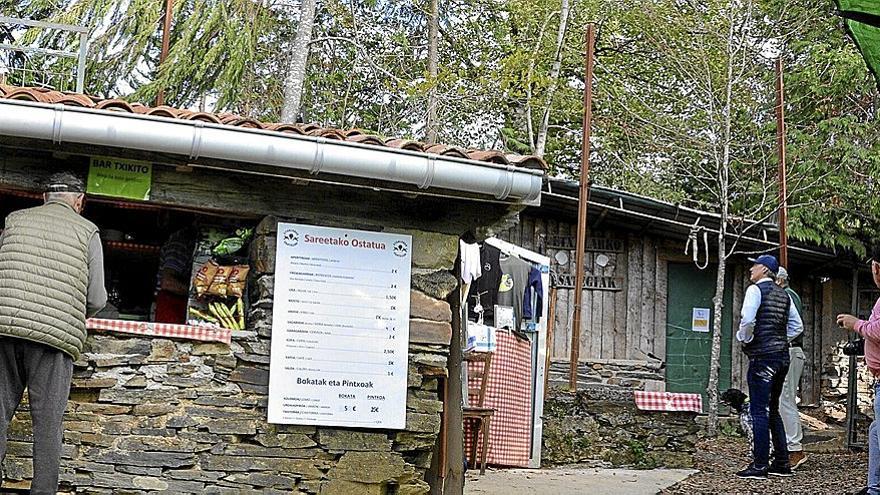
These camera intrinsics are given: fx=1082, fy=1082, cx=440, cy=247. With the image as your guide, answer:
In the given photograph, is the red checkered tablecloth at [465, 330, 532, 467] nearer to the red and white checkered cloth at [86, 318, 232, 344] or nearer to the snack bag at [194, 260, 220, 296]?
the snack bag at [194, 260, 220, 296]

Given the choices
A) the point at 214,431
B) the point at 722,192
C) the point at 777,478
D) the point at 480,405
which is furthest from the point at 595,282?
the point at 214,431

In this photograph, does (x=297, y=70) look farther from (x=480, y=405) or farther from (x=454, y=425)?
(x=454, y=425)

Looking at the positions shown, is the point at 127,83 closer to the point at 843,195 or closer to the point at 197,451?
the point at 197,451

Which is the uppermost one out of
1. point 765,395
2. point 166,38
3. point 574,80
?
point 574,80

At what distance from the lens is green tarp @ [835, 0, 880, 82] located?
0.85 metres

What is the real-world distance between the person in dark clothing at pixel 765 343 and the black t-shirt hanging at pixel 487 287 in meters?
2.62

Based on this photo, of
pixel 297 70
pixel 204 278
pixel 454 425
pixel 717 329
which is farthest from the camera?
pixel 717 329

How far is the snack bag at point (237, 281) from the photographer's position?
5684 mm

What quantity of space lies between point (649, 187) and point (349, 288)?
12.4 meters

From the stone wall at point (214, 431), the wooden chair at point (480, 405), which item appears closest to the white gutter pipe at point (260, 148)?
the stone wall at point (214, 431)

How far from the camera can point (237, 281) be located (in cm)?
570

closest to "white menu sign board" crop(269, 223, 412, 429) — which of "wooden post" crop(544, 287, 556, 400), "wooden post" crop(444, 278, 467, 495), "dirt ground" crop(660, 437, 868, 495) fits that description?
"wooden post" crop(444, 278, 467, 495)

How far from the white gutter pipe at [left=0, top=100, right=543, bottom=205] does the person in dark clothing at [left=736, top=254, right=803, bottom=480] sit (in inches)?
117

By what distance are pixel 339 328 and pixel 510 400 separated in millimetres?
4055
